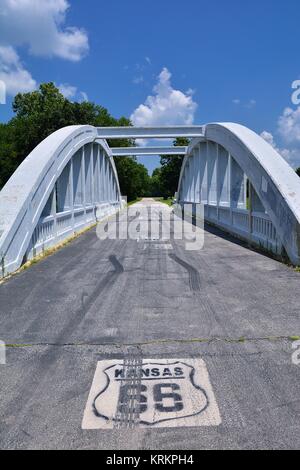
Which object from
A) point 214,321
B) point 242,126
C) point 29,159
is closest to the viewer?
point 214,321

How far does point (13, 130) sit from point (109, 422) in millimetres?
44068

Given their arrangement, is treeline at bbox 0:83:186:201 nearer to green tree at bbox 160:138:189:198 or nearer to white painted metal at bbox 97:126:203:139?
green tree at bbox 160:138:189:198

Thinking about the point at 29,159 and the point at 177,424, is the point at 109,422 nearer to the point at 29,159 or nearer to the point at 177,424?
the point at 177,424

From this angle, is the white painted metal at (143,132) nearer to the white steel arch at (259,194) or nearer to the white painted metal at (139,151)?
the white steel arch at (259,194)

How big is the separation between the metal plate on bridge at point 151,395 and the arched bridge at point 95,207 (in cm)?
463

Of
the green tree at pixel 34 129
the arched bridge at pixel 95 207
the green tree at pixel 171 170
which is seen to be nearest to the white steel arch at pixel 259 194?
the arched bridge at pixel 95 207

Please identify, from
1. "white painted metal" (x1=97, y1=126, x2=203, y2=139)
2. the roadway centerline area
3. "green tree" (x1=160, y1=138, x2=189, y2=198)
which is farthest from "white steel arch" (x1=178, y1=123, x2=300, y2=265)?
"green tree" (x1=160, y1=138, x2=189, y2=198)

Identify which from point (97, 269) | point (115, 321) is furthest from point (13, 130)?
point (115, 321)

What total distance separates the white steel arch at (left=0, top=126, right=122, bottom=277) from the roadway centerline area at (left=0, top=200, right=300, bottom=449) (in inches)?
51.8

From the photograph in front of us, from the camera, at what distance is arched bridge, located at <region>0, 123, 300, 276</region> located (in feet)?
28.0

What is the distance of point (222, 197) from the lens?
64.2 ft

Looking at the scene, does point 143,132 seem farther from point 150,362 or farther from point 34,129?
point 34,129

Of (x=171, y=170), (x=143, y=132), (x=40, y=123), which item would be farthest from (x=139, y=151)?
(x=171, y=170)

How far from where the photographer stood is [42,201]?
10.2 m
